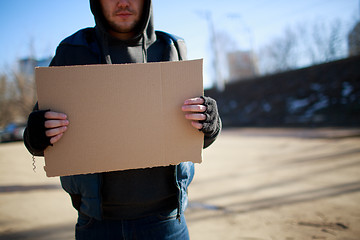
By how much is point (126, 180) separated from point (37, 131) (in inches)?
16.4

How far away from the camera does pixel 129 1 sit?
117 cm

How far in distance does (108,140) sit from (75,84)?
255 mm

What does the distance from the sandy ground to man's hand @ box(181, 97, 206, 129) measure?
182 centimetres

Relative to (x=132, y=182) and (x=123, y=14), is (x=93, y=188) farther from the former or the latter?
(x=123, y=14)

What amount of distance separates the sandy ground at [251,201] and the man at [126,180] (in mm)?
1516

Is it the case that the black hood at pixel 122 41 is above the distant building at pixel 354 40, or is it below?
below

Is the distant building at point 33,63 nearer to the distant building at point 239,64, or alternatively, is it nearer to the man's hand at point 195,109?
the man's hand at point 195,109

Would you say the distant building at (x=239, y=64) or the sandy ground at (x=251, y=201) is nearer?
the sandy ground at (x=251, y=201)

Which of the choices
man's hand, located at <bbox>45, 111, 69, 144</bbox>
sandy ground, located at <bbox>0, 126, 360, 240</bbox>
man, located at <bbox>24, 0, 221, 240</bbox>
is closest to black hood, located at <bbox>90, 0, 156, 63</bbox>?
man, located at <bbox>24, 0, 221, 240</bbox>

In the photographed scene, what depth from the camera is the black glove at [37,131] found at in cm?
88

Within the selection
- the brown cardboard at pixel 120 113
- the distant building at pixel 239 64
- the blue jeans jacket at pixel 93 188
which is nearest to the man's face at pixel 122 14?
the brown cardboard at pixel 120 113

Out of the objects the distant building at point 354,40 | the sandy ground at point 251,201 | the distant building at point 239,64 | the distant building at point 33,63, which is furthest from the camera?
the distant building at point 239,64

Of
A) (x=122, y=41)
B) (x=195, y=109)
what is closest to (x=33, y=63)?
(x=122, y=41)

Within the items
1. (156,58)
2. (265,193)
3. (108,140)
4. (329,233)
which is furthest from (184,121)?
(265,193)
